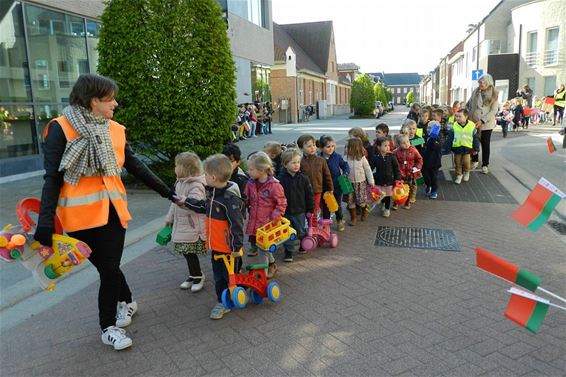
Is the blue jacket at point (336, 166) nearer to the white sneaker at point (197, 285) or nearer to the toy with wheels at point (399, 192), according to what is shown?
the toy with wheels at point (399, 192)

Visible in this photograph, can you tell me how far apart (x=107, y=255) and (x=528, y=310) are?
2.77 metres

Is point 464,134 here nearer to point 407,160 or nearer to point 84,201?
point 407,160

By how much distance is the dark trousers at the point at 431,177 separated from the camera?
8.38m

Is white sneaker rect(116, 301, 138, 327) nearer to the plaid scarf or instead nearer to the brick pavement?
the brick pavement

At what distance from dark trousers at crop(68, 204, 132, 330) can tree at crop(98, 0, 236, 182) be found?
17.9 feet

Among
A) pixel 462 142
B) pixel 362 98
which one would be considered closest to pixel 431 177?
pixel 462 142

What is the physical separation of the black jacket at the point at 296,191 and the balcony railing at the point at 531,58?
124 feet

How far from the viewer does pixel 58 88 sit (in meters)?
12.1

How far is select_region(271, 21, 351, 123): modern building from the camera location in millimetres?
38031

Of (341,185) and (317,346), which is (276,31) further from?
(317,346)

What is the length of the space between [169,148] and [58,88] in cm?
551

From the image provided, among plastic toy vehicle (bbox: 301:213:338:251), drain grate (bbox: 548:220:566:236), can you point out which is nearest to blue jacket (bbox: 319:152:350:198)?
plastic toy vehicle (bbox: 301:213:338:251)

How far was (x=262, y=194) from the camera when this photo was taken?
4.54 metres

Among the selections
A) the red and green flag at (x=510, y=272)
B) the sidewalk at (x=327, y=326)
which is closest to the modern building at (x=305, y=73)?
the sidewalk at (x=327, y=326)
